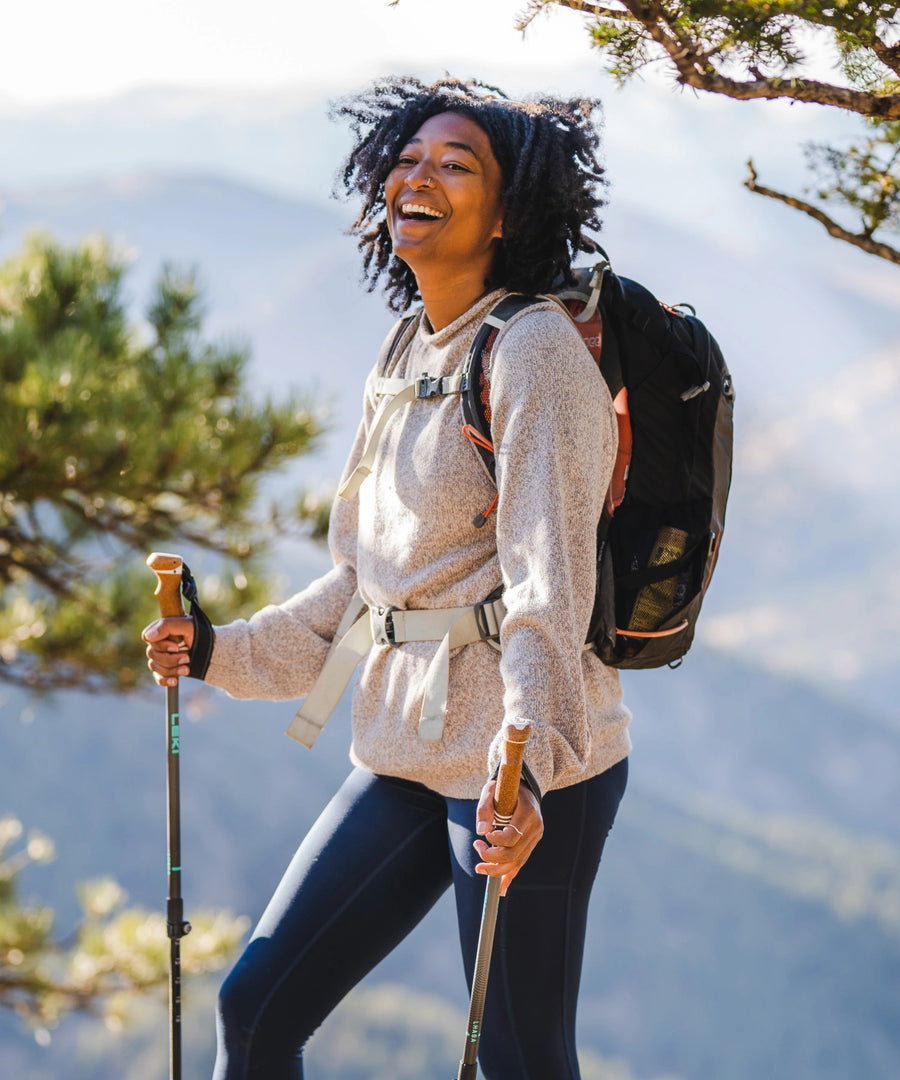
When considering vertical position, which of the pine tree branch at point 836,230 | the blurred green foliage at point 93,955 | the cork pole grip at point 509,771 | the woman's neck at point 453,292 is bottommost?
the blurred green foliage at point 93,955

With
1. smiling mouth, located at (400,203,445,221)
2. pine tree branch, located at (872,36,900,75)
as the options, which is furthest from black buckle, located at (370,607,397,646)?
pine tree branch, located at (872,36,900,75)

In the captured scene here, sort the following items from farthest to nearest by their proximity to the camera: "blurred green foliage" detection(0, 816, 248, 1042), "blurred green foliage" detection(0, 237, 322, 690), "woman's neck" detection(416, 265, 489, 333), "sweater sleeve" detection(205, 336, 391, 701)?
1. "blurred green foliage" detection(0, 816, 248, 1042)
2. "blurred green foliage" detection(0, 237, 322, 690)
3. "sweater sleeve" detection(205, 336, 391, 701)
4. "woman's neck" detection(416, 265, 489, 333)

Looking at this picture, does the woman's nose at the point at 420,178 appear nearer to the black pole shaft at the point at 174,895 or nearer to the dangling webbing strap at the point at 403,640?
the dangling webbing strap at the point at 403,640

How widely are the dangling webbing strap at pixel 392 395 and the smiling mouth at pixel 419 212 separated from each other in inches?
7.4

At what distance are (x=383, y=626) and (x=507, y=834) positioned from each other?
1.25 feet

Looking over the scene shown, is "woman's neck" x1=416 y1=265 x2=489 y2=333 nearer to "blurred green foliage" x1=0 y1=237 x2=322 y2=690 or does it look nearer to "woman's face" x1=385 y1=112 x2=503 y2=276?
"woman's face" x1=385 y1=112 x2=503 y2=276

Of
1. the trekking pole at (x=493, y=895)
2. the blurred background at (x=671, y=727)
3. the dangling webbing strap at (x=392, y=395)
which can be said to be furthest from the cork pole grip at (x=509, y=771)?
the blurred background at (x=671, y=727)

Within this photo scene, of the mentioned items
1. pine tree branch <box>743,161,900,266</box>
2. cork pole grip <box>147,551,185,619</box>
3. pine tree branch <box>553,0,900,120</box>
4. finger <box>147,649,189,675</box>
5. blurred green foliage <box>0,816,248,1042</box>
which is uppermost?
pine tree branch <box>553,0,900,120</box>

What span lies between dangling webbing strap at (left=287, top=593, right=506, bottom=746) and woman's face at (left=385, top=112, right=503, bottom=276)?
42 cm

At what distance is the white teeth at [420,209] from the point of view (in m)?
1.41

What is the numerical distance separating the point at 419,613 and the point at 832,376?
76.3 metres

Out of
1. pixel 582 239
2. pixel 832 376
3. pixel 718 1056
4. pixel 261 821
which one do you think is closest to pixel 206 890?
pixel 261 821

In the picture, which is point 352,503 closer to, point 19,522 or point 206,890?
point 19,522

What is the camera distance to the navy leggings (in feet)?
4.17
